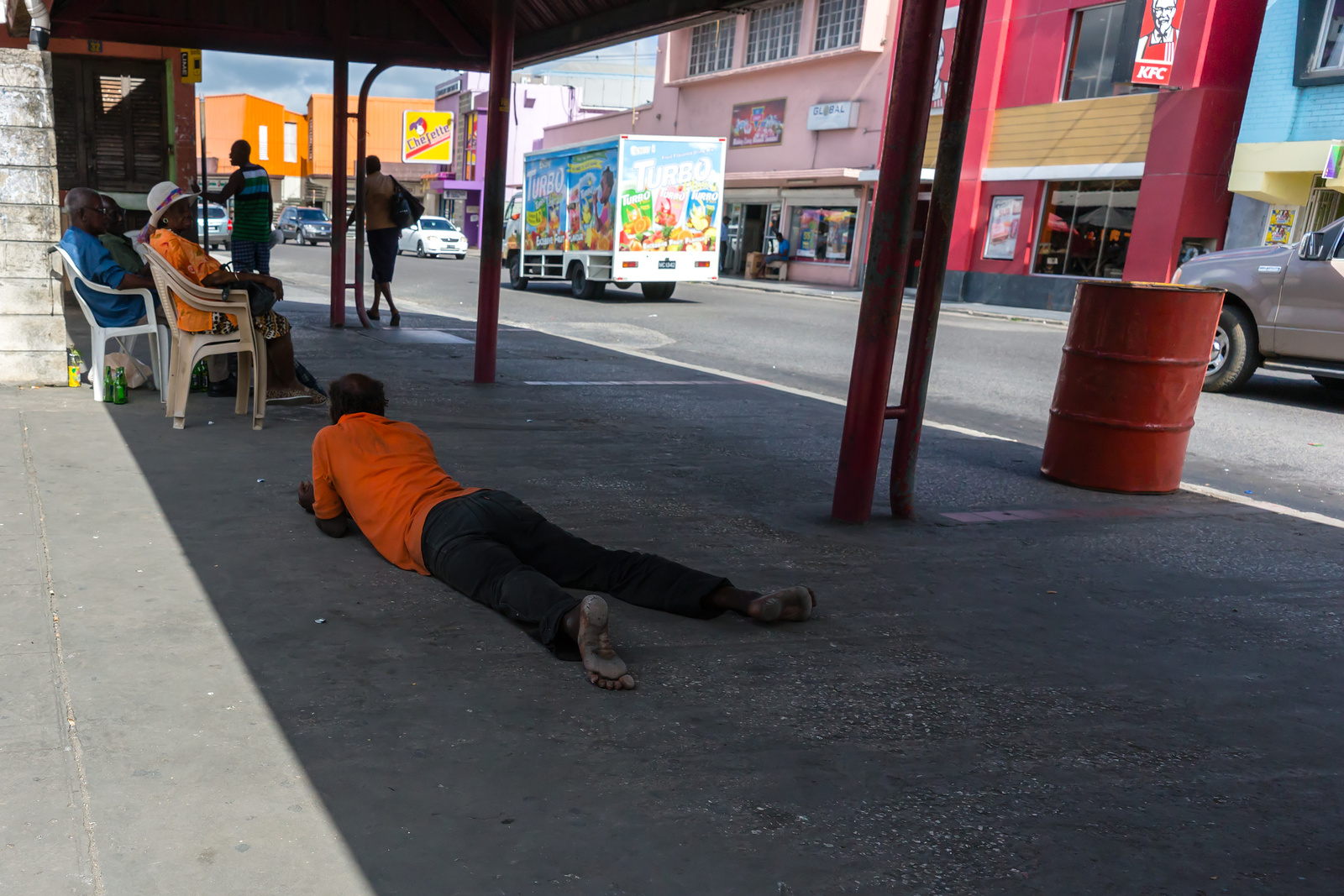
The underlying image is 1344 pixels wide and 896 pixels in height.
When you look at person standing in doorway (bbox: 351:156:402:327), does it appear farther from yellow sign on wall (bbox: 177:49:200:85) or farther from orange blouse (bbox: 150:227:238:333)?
orange blouse (bbox: 150:227:238:333)

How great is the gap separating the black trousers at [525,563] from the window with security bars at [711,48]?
3520 centimetres

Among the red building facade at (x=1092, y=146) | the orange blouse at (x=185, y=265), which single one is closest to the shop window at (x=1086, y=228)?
the red building facade at (x=1092, y=146)

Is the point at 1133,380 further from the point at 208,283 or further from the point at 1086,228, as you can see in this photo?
the point at 1086,228

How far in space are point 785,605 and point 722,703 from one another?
0.63 m

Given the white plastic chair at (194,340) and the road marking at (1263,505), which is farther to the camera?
the white plastic chair at (194,340)

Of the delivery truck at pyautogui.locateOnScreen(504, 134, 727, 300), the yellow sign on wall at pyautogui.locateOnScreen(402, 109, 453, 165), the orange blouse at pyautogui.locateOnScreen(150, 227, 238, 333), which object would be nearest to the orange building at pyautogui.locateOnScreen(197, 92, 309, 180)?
the yellow sign on wall at pyautogui.locateOnScreen(402, 109, 453, 165)

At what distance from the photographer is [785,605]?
3713 millimetres

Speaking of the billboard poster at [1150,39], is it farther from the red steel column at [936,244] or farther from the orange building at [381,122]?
the orange building at [381,122]

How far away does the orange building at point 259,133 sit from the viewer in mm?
62188

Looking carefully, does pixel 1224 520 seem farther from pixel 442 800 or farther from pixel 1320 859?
pixel 442 800

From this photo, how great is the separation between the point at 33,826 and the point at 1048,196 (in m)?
27.1

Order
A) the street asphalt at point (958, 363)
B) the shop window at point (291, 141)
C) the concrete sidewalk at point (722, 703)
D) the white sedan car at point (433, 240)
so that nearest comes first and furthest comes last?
the concrete sidewalk at point (722, 703) < the street asphalt at point (958, 363) < the white sedan car at point (433, 240) < the shop window at point (291, 141)

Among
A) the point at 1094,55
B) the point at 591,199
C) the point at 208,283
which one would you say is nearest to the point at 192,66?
the point at 208,283

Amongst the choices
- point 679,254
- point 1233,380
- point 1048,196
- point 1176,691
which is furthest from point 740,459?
point 1048,196
